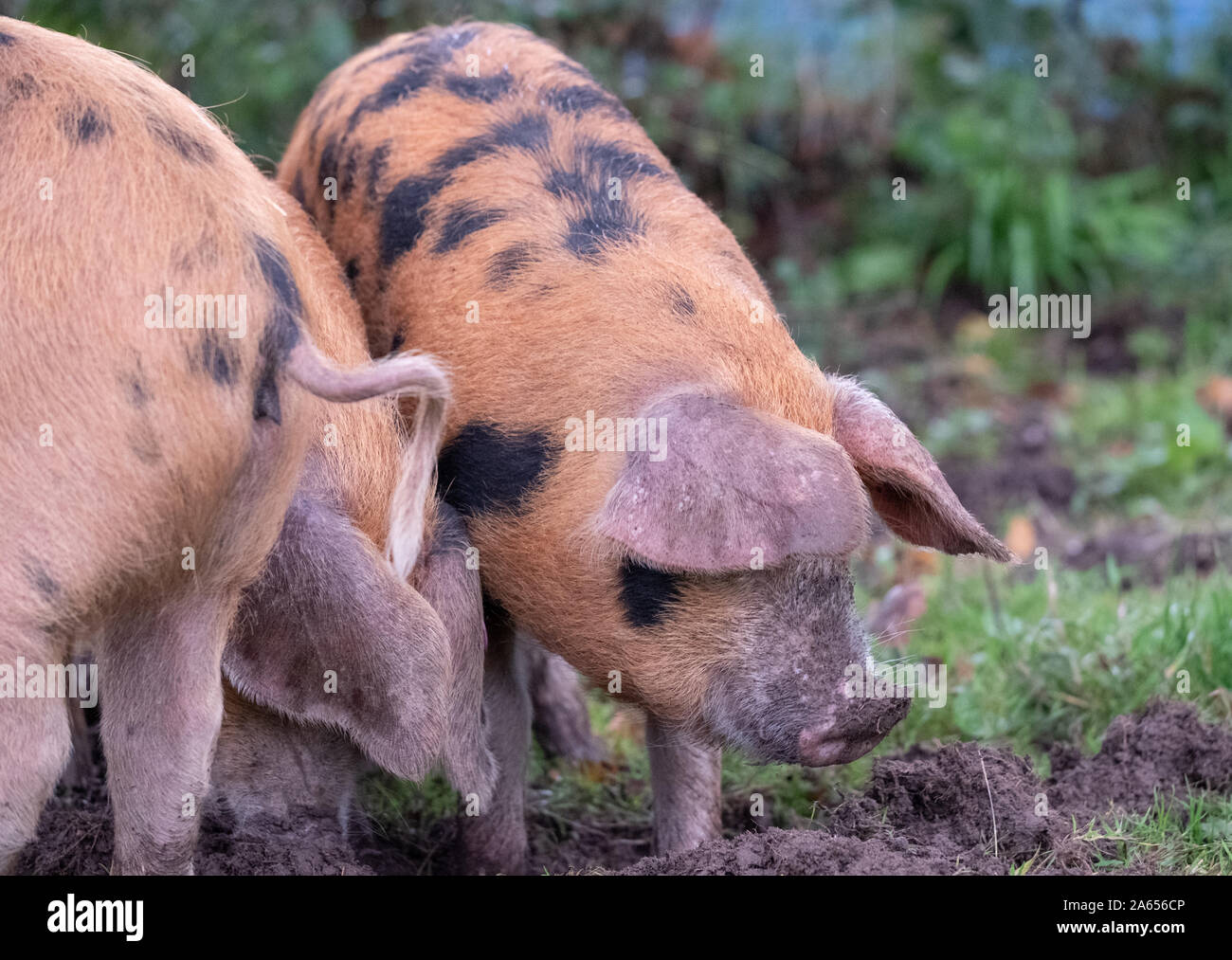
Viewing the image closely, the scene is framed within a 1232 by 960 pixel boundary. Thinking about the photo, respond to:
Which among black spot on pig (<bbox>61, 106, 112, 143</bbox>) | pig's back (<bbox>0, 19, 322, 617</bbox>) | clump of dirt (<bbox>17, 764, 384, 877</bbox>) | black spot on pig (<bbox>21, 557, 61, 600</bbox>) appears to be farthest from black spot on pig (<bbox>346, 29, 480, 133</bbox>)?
black spot on pig (<bbox>21, 557, 61, 600</bbox>)

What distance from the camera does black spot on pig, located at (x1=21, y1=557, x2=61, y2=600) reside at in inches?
121

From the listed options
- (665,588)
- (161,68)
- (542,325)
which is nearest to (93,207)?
(542,325)

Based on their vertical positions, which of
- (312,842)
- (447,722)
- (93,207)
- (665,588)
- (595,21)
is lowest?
(312,842)

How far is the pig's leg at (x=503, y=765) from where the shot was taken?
180 inches

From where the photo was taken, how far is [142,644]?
3.49m

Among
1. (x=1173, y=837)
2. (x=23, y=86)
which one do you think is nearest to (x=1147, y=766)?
(x=1173, y=837)

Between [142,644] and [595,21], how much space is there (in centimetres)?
642

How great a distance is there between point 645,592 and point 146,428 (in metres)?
1.37

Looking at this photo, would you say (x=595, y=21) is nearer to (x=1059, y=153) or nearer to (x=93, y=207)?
(x=1059, y=153)

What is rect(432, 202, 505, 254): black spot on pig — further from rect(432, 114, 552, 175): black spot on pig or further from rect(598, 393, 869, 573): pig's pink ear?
rect(598, 393, 869, 573): pig's pink ear

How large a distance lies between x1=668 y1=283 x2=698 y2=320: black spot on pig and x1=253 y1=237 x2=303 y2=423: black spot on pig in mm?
1099

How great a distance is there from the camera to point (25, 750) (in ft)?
10.4

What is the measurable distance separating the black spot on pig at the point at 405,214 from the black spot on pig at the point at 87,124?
4.28ft

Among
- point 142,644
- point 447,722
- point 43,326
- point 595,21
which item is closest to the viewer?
point 43,326
